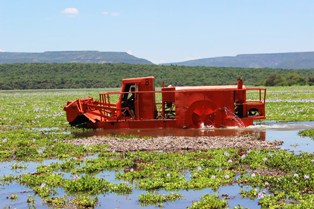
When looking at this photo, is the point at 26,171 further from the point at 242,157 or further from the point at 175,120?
the point at 175,120

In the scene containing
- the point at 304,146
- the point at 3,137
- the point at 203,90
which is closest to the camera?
the point at 304,146

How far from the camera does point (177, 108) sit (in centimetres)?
2077

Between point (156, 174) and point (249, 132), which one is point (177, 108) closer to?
point (249, 132)

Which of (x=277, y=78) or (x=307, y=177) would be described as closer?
(x=307, y=177)

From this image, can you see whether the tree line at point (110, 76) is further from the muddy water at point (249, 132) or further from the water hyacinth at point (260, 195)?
the water hyacinth at point (260, 195)

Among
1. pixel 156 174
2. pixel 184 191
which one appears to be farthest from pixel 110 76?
pixel 184 191

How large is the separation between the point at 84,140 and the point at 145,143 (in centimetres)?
247

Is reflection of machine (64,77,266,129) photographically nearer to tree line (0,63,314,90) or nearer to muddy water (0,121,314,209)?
muddy water (0,121,314,209)

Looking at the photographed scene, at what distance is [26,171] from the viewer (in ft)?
41.6

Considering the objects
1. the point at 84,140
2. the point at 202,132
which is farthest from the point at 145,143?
the point at 202,132

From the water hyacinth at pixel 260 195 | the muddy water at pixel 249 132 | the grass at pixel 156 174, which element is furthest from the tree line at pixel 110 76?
the water hyacinth at pixel 260 195

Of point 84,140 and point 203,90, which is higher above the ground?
point 203,90

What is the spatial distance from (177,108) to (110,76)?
12182 centimetres

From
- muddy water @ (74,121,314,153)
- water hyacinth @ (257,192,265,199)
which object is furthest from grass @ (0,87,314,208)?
muddy water @ (74,121,314,153)
